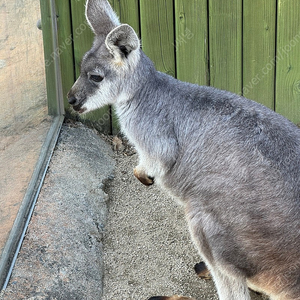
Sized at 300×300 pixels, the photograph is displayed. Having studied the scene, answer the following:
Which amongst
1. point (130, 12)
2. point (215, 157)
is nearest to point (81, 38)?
point (130, 12)

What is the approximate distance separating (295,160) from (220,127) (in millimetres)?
526

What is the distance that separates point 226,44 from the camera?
5453mm

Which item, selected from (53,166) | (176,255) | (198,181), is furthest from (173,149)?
(53,166)

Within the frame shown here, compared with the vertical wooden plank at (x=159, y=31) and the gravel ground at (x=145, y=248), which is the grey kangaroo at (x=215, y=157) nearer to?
the gravel ground at (x=145, y=248)

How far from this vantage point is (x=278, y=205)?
328 centimetres

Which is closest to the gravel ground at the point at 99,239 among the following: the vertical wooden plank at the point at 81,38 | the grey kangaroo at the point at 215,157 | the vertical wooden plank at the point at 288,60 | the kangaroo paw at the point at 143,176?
the vertical wooden plank at the point at 81,38

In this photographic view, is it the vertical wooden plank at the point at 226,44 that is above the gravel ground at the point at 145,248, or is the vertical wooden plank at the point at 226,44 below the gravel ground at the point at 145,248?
above

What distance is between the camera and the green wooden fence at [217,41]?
5359mm

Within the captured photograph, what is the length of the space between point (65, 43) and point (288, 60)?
2.10 meters

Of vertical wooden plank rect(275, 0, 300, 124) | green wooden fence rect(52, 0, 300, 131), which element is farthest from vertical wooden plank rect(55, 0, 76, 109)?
vertical wooden plank rect(275, 0, 300, 124)

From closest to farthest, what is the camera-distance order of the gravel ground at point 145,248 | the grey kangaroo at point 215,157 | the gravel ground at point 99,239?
1. the grey kangaroo at point 215,157
2. the gravel ground at point 99,239
3. the gravel ground at point 145,248

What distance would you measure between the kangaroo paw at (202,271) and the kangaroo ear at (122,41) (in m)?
1.60

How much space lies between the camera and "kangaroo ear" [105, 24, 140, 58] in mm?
3709

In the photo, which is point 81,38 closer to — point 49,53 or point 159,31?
point 49,53
